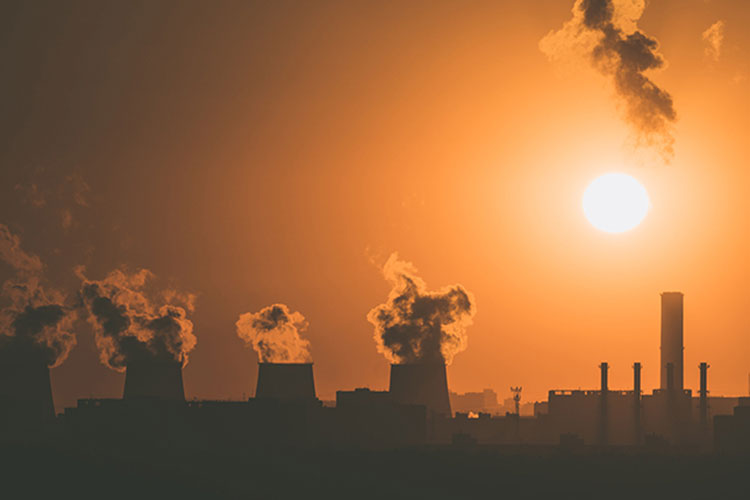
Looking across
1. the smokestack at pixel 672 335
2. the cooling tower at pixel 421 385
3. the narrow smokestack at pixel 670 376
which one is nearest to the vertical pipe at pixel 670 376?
the narrow smokestack at pixel 670 376

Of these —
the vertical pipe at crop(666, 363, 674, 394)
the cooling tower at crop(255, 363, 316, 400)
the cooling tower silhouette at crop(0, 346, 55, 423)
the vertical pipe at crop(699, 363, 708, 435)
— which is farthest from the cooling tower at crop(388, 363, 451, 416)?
the cooling tower silhouette at crop(0, 346, 55, 423)

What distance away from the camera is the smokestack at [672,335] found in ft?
282

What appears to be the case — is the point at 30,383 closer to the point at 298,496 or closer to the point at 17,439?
the point at 17,439

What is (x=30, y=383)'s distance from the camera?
7156 cm

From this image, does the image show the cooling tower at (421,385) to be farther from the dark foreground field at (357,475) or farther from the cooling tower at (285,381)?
the dark foreground field at (357,475)

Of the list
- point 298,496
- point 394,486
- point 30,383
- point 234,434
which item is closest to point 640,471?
point 394,486

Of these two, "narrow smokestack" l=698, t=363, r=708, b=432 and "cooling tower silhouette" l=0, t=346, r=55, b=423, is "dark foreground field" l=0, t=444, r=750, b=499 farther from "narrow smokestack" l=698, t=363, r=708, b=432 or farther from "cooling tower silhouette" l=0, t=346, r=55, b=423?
"narrow smokestack" l=698, t=363, r=708, b=432

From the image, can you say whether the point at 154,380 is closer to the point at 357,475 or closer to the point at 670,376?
the point at 357,475

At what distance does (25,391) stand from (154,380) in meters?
6.37

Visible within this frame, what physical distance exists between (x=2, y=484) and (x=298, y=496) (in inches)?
403

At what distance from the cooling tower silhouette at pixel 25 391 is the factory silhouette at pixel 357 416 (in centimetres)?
7

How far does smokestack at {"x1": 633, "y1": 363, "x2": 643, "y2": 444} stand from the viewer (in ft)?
260

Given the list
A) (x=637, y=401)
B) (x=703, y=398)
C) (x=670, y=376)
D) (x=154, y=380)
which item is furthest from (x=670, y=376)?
(x=154, y=380)

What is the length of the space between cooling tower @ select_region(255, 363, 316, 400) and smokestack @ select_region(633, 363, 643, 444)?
18.2 meters
